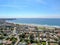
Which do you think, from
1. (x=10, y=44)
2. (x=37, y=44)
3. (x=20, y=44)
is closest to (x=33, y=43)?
(x=37, y=44)

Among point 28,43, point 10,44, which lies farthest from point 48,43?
point 10,44

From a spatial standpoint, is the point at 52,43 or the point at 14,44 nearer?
the point at 14,44

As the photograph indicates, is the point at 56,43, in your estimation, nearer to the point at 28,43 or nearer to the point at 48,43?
the point at 48,43

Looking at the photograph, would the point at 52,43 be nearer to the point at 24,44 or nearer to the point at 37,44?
→ the point at 37,44

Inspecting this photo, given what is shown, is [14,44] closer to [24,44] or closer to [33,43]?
[24,44]

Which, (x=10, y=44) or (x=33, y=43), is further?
(x=33, y=43)

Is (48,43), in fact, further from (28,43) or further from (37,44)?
(28,43)

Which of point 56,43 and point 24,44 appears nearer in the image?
point 24,44

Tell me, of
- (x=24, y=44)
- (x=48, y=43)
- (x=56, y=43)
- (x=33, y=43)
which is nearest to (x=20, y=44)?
(x=24, y=44)
